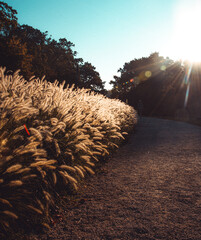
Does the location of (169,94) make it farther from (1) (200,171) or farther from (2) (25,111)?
(2) (25,111)

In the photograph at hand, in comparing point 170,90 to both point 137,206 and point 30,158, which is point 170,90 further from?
point 30,158

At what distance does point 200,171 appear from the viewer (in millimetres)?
4262

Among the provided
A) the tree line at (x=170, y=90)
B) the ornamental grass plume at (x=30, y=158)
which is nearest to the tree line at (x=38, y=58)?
the tree line at (x=170, y=90)

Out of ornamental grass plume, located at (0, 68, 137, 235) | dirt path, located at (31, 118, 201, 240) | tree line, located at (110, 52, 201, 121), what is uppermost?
tree line, located at (110, 52, 201, 121)

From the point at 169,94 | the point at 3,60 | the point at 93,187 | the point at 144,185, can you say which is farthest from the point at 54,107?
the point at 169,94

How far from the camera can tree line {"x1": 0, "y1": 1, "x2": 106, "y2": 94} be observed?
18.2 m

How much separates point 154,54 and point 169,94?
31809mm

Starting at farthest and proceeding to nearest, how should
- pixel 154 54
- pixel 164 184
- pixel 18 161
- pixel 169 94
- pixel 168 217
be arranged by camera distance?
pixel 154 54, pixel 169 94, pixel 164 184, pixel 168 217, pixel 18 161

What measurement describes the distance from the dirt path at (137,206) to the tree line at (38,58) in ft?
55.8

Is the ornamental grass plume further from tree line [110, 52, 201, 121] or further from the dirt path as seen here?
tree line [110, 52, 201, 121]

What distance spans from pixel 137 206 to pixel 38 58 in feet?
98.2

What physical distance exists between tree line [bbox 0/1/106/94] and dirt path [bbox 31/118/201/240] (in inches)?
670

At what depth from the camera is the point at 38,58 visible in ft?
94.4

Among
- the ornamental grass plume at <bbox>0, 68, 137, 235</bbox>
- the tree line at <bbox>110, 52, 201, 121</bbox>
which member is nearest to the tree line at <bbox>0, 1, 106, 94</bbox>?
the tree line at <bbox>110, 52, 201, 121</bbox>
